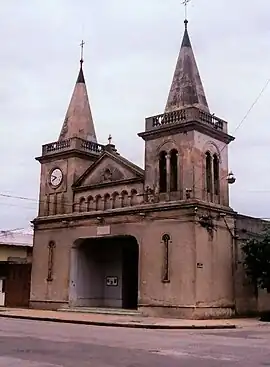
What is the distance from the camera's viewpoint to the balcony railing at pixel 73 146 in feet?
103

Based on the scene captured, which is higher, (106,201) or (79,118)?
(79,118)

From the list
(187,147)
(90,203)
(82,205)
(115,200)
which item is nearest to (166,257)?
(115,200)

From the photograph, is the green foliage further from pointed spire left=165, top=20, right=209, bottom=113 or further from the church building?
pointed spire left=165, top=20, right=209, bottom=113

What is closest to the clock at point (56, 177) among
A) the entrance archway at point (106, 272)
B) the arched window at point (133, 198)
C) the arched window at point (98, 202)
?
the arched window at point (98, 202)

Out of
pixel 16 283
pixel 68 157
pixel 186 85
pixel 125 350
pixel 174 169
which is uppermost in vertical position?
pixel 186 85

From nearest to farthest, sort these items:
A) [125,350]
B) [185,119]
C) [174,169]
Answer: [125,350]
[185,119]
[174,169]

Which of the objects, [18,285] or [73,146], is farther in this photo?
[18,285]

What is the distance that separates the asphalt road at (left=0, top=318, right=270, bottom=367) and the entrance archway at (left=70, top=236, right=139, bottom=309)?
43.1 ft

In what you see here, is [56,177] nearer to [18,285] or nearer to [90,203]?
[90,203]

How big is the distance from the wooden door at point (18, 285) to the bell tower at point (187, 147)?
38.8 ft

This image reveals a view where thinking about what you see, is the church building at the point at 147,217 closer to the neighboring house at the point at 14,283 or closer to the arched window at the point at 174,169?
the arched window at the point at 174,169

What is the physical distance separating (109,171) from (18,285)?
1043 centimetres

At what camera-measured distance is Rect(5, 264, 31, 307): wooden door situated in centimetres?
3384

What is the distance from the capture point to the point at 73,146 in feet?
102
